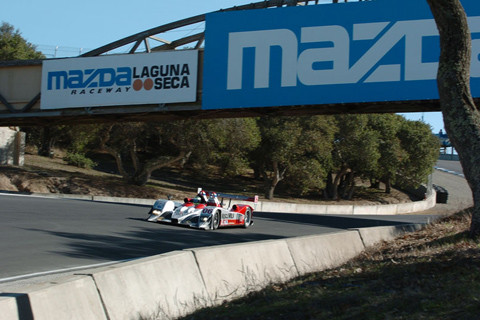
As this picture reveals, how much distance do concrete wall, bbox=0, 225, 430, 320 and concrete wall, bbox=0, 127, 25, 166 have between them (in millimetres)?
29682

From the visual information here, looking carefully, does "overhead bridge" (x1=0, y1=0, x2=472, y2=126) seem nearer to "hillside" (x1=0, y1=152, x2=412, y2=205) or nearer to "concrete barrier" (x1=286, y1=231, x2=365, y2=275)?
"hillside" (x1=0, y1=152, x2=412, y2=205)

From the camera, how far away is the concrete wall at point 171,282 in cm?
449

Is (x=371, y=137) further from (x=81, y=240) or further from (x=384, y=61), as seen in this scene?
(x=81, y=240)

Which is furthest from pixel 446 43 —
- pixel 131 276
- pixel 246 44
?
pixel 246 44

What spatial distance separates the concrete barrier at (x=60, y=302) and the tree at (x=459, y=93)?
5.59 metres

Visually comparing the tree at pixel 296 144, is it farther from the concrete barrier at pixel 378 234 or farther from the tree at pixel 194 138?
the concrete barrier at pixel 378 234

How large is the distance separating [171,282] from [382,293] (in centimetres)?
236

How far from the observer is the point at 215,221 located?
47.1 ft

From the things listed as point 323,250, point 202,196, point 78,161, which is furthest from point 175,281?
point 78,161

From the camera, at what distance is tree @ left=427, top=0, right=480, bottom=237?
7.62m

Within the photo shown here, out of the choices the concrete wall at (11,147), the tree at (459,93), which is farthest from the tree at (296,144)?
the tree at (459,93)

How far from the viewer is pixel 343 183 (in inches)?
1884

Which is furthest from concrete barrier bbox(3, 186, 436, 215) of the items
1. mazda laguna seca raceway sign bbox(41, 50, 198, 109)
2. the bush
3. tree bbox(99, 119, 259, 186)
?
the bush

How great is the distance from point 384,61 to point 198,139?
14.2 meters
